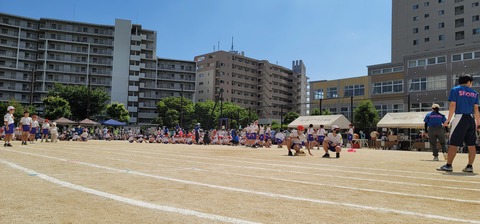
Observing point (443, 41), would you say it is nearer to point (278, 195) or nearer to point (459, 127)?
point (459, 127)

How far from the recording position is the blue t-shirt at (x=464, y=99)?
24.8 feet

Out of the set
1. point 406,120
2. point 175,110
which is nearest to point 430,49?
point 406,120

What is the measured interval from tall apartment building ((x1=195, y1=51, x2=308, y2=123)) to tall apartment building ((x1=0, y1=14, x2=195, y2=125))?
597 inches

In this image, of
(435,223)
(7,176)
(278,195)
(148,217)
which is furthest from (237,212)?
(7,176)

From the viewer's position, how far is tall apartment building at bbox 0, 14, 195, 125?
270 feet

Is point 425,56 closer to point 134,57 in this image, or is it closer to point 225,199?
point 225,199

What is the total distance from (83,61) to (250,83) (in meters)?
49.4

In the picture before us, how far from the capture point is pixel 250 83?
114250 millimetres

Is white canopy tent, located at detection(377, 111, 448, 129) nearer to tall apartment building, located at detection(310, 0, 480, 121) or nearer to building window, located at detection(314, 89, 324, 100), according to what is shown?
tall apartment building, located at detection(310, 0, 480, 121)

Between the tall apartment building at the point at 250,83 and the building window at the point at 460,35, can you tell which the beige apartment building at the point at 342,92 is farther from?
the tall apartment building at the point at 250,83

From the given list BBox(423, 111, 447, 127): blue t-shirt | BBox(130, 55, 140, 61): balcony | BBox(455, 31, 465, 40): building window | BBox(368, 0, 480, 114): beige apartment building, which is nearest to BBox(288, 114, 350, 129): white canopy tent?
BBox(368, 0, 480, 114): beige apartment building

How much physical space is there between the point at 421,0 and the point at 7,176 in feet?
269

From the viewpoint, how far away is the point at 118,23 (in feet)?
290

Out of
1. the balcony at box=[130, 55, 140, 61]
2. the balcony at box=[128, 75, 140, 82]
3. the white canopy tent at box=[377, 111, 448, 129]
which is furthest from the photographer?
the balcony at box=[130, 55, 140, 61]
